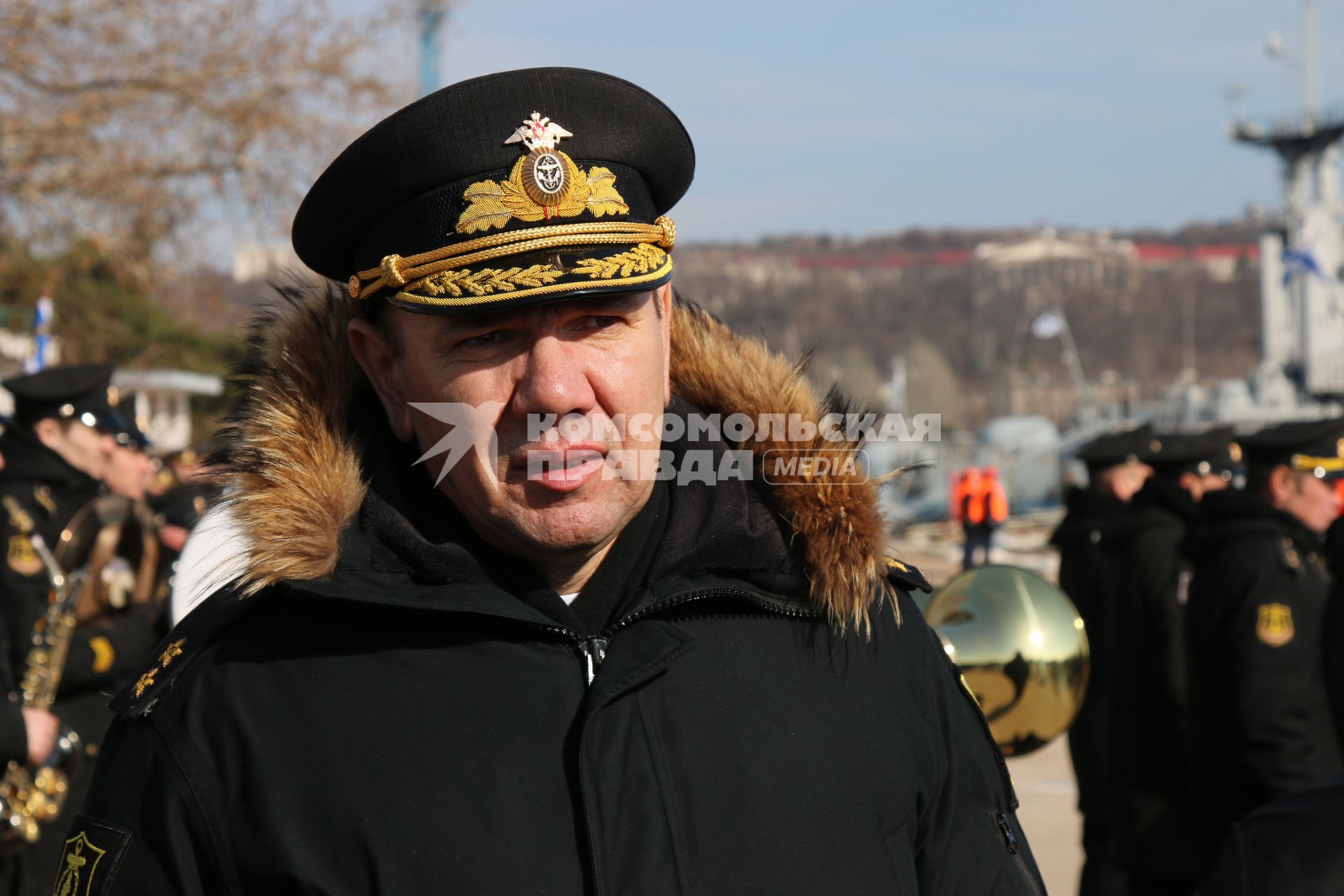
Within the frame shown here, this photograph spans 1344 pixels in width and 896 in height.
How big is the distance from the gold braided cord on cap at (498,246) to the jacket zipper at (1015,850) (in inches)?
41.2

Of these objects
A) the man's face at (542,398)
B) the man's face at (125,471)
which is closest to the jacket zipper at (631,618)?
the man's face at (542,398)

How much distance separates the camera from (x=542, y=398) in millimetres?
2027

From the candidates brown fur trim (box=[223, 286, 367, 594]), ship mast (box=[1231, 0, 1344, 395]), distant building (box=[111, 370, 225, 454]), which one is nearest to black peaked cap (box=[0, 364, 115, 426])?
brown fur trim (box=[223, 286, 367, 594])

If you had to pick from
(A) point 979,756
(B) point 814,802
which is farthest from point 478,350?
(A) point 979,756

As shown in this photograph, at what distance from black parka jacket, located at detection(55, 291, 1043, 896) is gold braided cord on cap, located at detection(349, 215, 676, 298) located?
289mm

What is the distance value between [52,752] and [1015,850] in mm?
3609

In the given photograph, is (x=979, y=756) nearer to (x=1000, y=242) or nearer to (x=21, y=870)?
(x=21, y=870)

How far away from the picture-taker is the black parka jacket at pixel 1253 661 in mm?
5453

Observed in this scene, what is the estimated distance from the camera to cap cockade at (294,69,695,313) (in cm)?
204

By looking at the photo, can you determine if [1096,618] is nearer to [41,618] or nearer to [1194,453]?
[1194,453]

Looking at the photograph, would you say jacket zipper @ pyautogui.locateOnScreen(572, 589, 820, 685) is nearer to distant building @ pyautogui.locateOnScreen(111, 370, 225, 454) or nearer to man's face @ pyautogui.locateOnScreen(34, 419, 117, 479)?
man's face @ pyautogui.locateOnScreen(34, 419, 117, 479)

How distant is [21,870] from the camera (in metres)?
4.89

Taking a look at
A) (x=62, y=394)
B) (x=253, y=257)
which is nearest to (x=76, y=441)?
(x=62, y=394)

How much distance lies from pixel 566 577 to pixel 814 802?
0.49 meters
